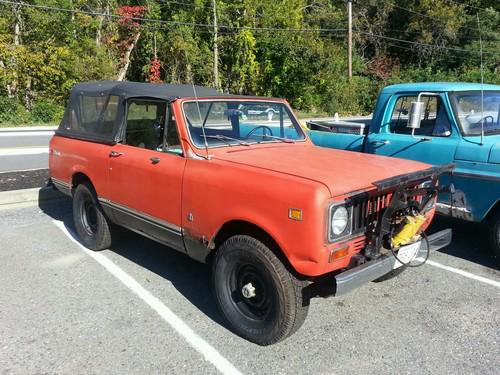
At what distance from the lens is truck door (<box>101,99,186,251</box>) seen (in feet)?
12.9

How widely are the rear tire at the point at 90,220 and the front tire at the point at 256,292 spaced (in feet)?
6.54

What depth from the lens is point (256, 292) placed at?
344 centimetres

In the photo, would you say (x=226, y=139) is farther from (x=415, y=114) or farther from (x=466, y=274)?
(x=466, y=274)

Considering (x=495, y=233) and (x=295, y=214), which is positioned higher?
(x=295, y=214)

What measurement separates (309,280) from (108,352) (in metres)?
1.51

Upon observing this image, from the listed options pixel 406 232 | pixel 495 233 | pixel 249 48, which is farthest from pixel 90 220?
pixel 249 48

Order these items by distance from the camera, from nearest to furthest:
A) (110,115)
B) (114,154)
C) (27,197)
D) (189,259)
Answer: (114,154) → (110,115) → (189,259) → (27,197)

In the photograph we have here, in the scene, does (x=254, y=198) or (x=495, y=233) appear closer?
(x=254, y=198)

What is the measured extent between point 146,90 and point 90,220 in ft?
5.98

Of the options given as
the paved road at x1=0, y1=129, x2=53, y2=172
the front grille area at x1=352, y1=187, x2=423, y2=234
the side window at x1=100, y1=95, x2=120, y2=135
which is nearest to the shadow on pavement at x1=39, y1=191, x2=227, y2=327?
the side window at x1=100, y1=95, x2=120, y2=135

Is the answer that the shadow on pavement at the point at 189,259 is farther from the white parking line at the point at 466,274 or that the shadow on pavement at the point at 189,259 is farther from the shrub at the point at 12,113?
the shrub at the point at 12,113

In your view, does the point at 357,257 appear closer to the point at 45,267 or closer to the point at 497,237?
the point at 497,237

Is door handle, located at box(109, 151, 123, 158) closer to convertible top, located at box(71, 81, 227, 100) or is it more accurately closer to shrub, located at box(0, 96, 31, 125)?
convertible top, located at box(71, 81, 227, 100)

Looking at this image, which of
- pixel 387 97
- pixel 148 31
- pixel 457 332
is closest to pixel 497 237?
pixel 457 332
